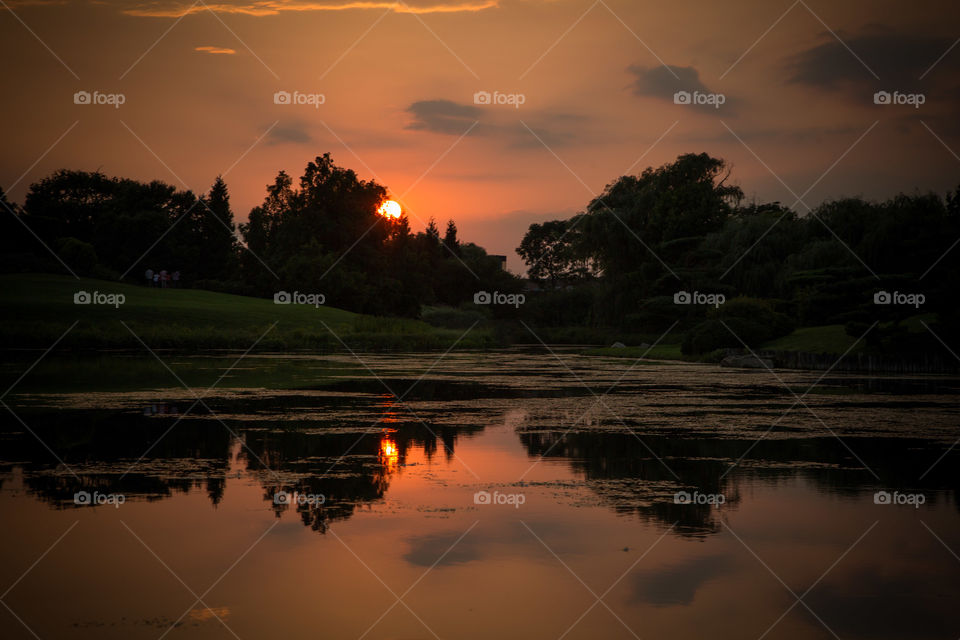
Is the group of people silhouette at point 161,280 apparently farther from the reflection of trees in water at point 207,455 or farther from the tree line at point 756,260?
the reflection of trees in water at point 207,455

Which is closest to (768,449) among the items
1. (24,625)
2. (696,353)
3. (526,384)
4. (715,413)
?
(715,413)

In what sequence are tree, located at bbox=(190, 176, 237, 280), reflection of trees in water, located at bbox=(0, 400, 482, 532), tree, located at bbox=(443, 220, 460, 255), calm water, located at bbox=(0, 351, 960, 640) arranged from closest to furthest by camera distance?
calm water, located at bbox=(0, 351, 960, 640) → reflection of trees in water, located at bbox=(0, 400, 482, 532) → tree, located at bbox=(190, 176, 237, 280) → tree, located at bbox=(443, 220, 460, 255)

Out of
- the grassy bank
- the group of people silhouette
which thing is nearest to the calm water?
the grassy bank

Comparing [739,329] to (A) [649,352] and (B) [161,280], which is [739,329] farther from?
(B) [161,280]

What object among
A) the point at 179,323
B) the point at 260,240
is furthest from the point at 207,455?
the point at 260,240

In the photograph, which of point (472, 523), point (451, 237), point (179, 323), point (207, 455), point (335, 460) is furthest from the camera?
point (451, 237)

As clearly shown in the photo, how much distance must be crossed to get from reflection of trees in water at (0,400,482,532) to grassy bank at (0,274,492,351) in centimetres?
2821

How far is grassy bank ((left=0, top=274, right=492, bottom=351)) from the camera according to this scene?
143 feet

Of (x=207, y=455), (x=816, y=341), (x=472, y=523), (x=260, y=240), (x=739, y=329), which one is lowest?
(x=472, y=523)

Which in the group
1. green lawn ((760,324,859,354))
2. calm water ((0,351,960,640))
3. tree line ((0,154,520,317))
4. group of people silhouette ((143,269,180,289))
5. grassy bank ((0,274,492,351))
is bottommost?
calm water ((0,351,960,640))

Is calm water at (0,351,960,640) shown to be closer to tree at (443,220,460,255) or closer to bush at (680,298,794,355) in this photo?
bush at (680,298,794,355)

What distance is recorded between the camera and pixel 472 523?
30.4ft

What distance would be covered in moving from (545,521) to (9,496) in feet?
20.5

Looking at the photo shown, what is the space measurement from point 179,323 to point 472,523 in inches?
1796
